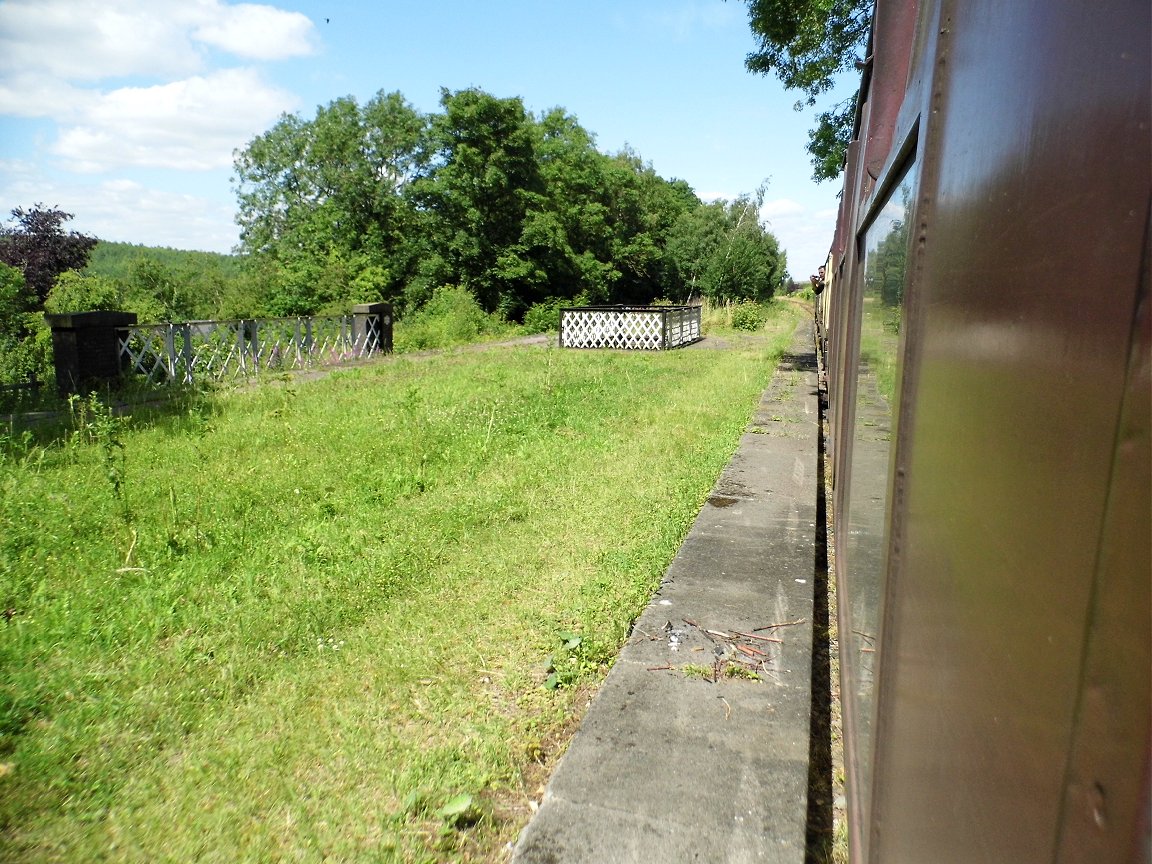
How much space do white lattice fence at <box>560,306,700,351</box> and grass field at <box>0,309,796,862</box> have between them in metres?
11.9

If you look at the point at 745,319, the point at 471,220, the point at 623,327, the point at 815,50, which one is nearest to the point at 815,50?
the point at 815,50

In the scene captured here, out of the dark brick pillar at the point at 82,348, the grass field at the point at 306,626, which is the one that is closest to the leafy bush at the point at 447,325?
the dark brick pillar at the point at 82,348

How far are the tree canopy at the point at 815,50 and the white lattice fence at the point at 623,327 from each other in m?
6.93

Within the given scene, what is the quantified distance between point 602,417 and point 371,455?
3.17m

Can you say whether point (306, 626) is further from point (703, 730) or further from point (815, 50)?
point (815, 50)

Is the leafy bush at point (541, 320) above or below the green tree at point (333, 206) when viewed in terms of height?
below

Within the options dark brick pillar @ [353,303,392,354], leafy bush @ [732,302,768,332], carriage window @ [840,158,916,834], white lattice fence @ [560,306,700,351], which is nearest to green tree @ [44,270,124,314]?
dark brick pillar @ [353,303,392,354]

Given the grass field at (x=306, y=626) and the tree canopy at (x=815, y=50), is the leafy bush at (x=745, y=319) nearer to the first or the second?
the tree canopy at (x=815, y=50)

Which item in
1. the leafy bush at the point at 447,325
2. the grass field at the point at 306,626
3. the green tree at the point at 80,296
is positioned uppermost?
the green tree at the point at 80,296

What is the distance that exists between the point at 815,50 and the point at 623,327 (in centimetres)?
860

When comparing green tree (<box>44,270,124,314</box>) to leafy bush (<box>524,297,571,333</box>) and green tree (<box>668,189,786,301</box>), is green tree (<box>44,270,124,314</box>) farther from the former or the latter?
green tree (<box>668,189,786,301</box>)

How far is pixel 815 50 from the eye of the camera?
1152 cm

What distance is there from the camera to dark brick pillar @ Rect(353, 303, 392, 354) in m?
15.7

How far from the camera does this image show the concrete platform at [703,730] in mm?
1972
